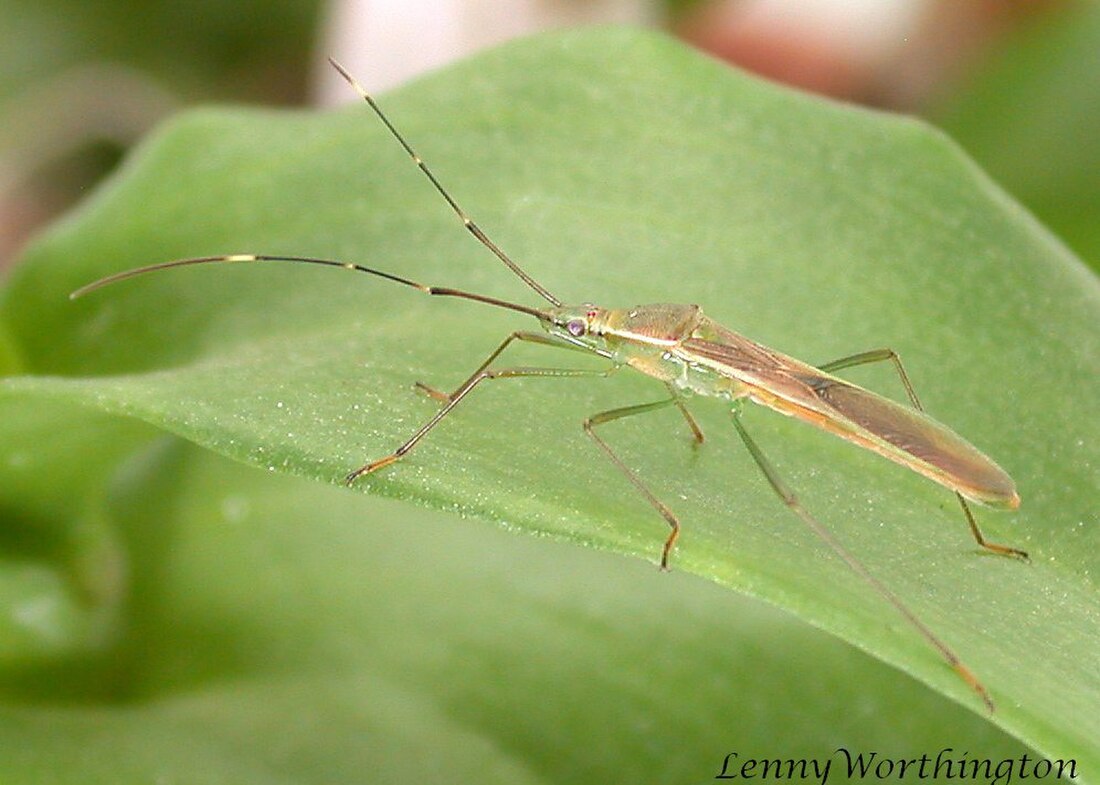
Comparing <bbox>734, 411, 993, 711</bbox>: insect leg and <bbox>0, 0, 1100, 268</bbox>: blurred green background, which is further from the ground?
<bbox>734, 411, 993, 711</bbox>: insect leg

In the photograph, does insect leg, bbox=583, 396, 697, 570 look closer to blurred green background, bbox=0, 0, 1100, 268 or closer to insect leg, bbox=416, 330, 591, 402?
insect leg, bbox=416, 330, 591, 402

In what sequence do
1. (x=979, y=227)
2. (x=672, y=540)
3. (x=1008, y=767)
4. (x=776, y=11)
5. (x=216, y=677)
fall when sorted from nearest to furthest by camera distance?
(x=672, y=540), (x=1008, y=767), (x=979, y=227), (x=216, y=677), (x=776, y=11)

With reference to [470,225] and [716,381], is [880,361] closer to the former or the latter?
[716,381]

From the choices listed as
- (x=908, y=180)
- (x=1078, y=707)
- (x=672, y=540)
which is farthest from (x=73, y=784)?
(x=908, y=180)

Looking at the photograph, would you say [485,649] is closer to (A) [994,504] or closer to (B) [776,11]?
(A) [994,504]

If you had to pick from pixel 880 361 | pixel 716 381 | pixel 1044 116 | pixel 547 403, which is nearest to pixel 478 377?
pixel 547 403

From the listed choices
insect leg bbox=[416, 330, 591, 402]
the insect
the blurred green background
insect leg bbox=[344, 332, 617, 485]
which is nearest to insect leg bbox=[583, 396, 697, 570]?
the insect

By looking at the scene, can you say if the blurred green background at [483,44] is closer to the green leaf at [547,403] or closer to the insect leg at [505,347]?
the green leaf at [547,403]
